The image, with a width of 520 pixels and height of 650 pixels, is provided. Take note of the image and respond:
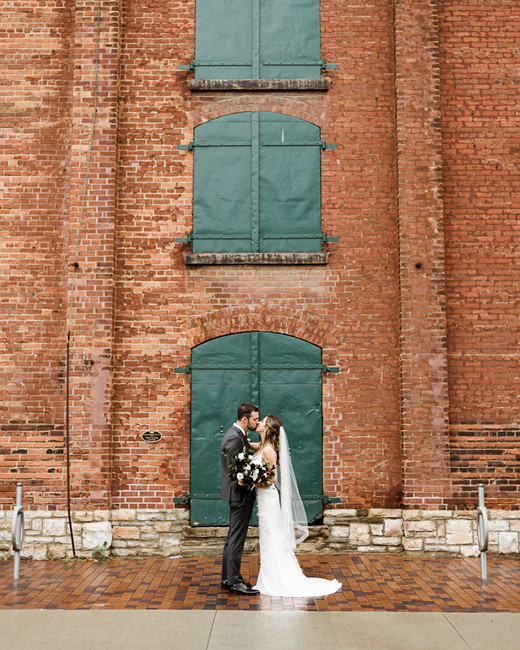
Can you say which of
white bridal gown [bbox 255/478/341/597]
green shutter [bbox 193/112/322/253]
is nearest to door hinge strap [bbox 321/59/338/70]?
green shutter [bbox 193/112/322/253]

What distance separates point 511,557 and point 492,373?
241cm

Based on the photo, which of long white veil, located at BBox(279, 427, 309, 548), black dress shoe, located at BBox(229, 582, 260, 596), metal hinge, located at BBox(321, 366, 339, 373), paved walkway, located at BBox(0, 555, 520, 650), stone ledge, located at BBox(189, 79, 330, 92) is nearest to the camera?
paved walkway, located at BBox(0, 555, 520, 650)

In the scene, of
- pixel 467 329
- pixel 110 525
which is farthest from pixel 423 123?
pixel 110 525

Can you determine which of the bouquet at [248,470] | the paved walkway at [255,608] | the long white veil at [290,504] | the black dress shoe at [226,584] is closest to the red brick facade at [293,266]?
the paved walkway at [255,608]

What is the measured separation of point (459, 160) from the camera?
934 cm

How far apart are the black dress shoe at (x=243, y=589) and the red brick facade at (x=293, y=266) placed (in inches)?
85.4

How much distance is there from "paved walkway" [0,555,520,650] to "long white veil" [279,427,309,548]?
65cm

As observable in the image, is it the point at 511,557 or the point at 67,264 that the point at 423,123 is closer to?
the point at 67,264

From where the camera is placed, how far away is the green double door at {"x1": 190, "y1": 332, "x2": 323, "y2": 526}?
28.9 feet

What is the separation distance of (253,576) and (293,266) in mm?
4072

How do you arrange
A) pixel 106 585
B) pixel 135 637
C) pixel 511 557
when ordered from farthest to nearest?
pixel 511 557 → pixel 106 585 → pixel 135 637

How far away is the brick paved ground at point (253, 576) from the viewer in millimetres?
6488

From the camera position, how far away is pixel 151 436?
29.2 feet

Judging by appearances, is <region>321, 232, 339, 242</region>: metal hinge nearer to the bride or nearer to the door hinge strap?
the door hinge strap
